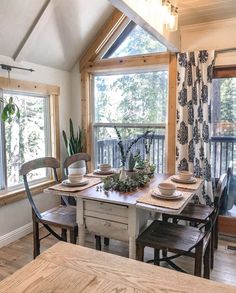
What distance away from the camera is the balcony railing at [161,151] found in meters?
3.28

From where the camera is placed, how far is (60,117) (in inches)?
152

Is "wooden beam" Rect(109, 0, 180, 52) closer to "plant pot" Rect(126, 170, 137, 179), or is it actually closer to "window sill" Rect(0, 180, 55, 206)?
"plant pot" Rect(126, 170, 137, 179)

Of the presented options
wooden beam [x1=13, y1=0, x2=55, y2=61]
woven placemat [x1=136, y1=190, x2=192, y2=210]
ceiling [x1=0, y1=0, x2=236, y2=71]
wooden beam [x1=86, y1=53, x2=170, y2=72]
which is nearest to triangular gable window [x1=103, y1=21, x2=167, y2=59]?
wooden beam [x1=86, y1=53, x2=170, y2=72]

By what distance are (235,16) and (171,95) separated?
42.1 inches

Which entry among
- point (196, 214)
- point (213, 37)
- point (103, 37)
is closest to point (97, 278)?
point (196, 214)

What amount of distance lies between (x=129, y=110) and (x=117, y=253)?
1858mm

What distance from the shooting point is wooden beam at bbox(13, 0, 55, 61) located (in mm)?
2779

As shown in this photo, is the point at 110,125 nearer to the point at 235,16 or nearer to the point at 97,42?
the point at 97,42

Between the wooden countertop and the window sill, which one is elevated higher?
the wooden countertop

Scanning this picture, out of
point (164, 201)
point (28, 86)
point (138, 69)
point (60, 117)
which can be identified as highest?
point (138, 69)

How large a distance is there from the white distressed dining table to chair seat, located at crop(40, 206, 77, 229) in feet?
→ 0.54

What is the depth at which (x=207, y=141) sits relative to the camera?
318cm

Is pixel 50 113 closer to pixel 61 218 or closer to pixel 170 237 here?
pixel 61 218

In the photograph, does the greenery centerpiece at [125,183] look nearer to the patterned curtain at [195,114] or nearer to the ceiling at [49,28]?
the patterned curtain at [195,114]
